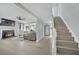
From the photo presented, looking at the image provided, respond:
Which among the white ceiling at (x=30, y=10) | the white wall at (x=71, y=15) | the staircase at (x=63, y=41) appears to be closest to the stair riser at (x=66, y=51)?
the staircase at (x=63, y=41)

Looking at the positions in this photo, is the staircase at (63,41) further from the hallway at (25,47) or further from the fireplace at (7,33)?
the fireplace at (7,33)

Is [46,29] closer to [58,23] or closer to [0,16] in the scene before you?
[58,23]

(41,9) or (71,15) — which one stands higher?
(41,9)

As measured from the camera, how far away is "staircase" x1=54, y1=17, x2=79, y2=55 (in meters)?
2.18

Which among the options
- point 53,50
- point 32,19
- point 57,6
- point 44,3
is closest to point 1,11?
point 32,19

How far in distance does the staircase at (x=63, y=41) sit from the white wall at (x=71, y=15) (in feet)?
0.34

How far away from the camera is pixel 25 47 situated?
2180mm

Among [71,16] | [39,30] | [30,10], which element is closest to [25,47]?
[39,30]

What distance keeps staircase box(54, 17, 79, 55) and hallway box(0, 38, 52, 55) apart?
198 mm

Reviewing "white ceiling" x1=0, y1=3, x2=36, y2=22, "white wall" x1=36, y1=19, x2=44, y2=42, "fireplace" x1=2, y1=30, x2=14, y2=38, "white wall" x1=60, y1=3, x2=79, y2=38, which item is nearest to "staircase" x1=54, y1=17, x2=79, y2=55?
"white wall" x1=60, y1=3, x2=79, y2=38

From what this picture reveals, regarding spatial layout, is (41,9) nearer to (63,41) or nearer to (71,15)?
(71,15)

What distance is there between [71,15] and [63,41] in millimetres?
485

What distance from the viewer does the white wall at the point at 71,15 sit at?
7.02 feet
